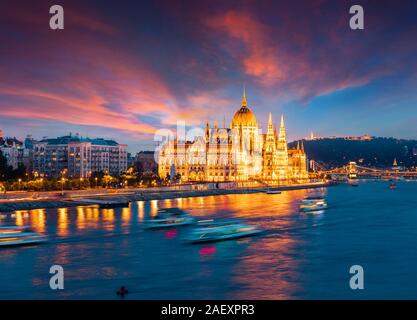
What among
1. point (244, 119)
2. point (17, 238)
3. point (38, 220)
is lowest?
Answer: point (17, 238)

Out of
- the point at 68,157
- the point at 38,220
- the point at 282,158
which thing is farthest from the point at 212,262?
the point at 282,158

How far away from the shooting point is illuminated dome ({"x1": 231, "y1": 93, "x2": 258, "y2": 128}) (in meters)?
116

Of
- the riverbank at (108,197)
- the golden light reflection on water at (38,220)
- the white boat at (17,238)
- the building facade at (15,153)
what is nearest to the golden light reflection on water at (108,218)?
the golden light reflection on water at (38,220)

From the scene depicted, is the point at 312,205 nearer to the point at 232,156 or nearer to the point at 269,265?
the point at 269,265

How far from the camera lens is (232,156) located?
105438 mm

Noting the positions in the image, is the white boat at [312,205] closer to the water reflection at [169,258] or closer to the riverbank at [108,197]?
the water reflection at [169,258]

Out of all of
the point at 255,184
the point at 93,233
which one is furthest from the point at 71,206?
the point at 255,184

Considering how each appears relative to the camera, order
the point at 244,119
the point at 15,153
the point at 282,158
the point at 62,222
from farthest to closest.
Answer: the point at 282,158
the point at 244,119
the point at 15,153
the point at 62,222

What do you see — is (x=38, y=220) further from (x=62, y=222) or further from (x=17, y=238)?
(x=17, y=238)

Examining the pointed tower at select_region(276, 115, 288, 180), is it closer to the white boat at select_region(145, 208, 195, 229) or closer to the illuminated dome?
the illuminated dome

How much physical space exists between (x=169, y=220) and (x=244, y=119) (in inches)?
3199

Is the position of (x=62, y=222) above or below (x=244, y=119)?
below

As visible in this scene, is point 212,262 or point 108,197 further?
point 108,197

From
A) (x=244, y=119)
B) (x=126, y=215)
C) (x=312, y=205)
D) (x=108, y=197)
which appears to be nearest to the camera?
(x=126, y=215)
